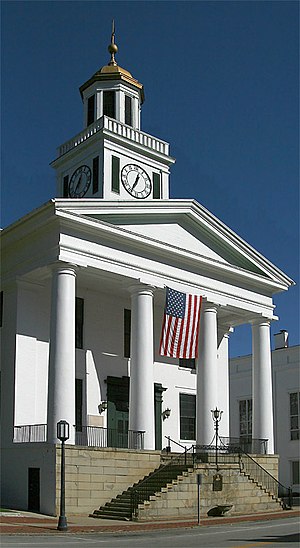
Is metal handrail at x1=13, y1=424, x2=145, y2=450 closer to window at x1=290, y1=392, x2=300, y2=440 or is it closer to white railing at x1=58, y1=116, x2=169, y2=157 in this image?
white railing at x1=58, y1=116, x2=169, y2=157

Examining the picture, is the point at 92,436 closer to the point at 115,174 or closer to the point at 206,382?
the point at 206,382

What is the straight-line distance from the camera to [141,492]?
1102 inches

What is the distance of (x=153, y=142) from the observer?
41281 mm

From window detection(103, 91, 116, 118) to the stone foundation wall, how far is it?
61.7 ft

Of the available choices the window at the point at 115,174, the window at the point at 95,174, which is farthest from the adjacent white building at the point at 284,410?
the window at the point at 95,174

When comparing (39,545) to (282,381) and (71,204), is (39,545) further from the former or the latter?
(282,381)

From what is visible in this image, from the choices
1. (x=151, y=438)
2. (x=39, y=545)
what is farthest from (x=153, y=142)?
(x=39, y=545)

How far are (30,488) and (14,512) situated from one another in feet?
5.18

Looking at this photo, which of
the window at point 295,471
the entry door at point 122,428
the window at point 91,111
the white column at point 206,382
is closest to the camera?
the entry door at point 122,428

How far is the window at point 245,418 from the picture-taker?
51562mm

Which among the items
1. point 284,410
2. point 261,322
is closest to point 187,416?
point 261,322

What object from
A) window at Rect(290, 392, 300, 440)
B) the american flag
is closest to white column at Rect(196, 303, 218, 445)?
the american flag

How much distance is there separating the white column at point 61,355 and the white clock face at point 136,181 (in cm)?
1072

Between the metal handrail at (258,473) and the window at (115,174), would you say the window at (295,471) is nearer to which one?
the metal handrail at (258,473)
